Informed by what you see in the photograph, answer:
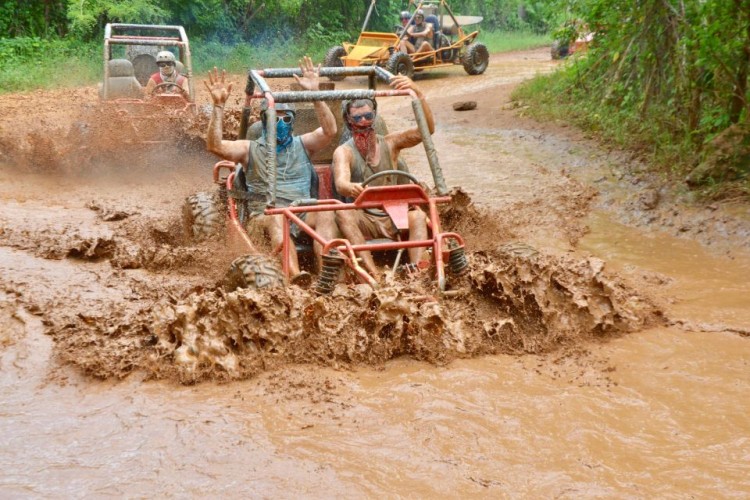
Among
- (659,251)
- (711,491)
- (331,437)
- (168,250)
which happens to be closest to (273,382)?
(331,437)

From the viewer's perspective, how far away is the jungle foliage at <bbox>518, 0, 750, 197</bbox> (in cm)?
738

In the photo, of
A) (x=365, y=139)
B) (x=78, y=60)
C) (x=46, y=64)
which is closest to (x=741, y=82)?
(x=365, y=139)

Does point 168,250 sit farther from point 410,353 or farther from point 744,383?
point 744,383

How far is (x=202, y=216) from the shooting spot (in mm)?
6648

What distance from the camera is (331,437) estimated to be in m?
3.64

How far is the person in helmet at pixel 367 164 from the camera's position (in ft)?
17.3

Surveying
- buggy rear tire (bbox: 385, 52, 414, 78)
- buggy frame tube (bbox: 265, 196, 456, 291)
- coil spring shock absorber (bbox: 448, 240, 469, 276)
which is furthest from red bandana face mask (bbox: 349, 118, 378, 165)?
buggy rear tire (bbox: 385, 52, 414, 78)

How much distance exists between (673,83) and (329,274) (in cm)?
547

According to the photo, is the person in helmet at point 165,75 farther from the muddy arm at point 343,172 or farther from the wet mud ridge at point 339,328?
the wet mud ridge at point 339,328

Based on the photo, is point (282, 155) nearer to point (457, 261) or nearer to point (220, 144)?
point (220, 144)

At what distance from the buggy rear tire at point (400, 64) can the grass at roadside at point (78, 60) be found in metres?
3.88

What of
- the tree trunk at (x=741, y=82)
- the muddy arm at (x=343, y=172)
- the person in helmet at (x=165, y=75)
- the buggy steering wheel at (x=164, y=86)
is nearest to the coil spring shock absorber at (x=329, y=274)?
the muddy arm at (x=343, y=172)

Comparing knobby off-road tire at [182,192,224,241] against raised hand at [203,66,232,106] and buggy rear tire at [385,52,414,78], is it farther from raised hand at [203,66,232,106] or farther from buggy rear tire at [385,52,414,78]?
buggy rear tire at [385,52,414,78]

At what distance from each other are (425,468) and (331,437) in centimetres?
45
